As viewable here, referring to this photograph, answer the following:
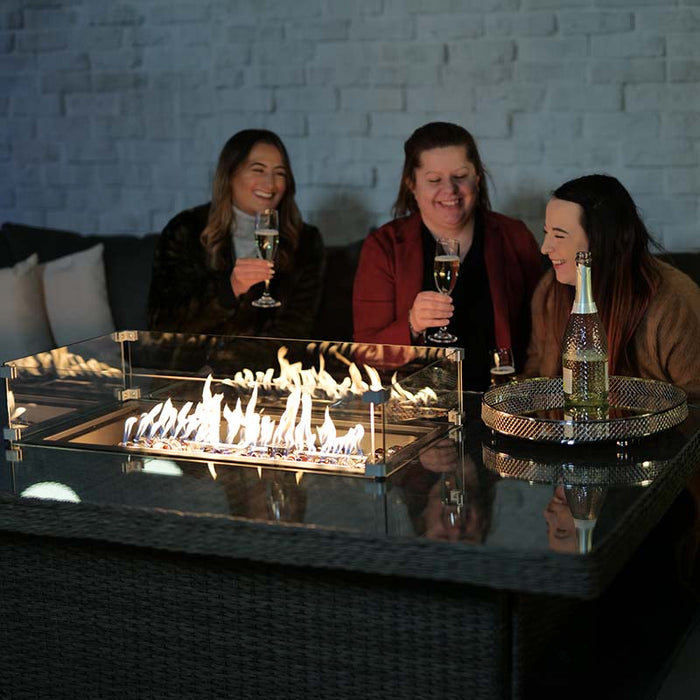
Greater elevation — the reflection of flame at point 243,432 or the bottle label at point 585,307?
the bottle label at point 585,307

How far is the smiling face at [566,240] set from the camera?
2.73 metres

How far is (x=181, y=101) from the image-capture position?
13.5ft

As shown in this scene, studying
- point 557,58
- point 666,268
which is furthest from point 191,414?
point 557,58

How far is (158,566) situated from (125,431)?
0.35 meters

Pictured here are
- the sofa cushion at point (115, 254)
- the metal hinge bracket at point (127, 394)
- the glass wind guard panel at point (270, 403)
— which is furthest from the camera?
the sofa cushion at point (115, 254)

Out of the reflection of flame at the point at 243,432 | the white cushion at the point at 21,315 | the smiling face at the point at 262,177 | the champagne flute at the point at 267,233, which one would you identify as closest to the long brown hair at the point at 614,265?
the champagne flute at the point at 267,233

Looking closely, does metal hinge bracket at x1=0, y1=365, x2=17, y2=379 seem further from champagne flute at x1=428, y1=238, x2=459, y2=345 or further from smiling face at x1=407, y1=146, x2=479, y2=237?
smiling face at x1=407, y1=146, x2=479, y2=237

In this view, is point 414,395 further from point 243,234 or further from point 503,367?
point 243,234

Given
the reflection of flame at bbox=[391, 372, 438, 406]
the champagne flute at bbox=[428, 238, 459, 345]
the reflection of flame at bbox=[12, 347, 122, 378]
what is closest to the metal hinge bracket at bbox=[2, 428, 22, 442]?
the reflection of flame at bbox=[12, 347, 122, 378]

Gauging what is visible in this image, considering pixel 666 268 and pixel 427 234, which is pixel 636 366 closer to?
pixel 666 268

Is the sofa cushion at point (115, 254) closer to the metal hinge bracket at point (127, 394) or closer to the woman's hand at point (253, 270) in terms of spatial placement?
the woman's hand at point (253, 270)

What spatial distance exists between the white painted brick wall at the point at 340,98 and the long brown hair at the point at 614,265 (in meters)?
0.91

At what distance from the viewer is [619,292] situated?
2637 millimetres

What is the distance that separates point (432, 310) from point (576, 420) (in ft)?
2.95
